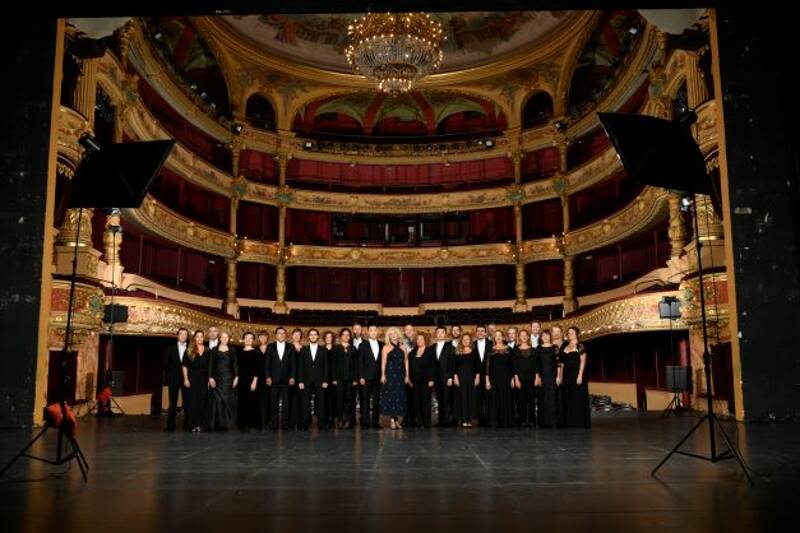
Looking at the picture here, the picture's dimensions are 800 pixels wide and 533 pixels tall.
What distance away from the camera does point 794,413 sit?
19.9ft

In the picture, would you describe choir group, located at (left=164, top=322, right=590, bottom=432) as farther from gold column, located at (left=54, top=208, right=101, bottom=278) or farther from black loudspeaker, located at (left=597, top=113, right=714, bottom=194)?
black loudspeaker, located at (left=597, top=113, right=714, bottom=194)

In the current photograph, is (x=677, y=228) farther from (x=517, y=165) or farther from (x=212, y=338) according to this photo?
(x=517, y=165)

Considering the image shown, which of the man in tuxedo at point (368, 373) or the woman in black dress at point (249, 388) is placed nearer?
the woman in black dress at point (249, 388)

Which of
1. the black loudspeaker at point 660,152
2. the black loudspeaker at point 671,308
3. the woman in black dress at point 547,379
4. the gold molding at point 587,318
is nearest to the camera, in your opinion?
the black loudspeaker at point 660,152

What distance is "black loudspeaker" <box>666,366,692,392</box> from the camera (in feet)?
35.6

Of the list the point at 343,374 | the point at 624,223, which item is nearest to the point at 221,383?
the point at 343,374

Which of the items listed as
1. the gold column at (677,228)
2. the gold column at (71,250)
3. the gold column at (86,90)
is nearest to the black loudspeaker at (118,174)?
the gold column at (71,250)

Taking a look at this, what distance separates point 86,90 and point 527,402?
9.14 m

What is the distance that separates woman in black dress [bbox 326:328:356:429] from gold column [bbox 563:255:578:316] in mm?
14055

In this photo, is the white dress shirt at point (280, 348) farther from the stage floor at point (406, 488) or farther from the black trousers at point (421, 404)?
the stage floor at point (406, 488)

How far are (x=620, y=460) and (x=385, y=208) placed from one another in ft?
66.7

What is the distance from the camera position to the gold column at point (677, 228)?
13511mm

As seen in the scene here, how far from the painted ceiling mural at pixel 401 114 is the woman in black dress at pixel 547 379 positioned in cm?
1733

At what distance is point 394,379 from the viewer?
920cm
